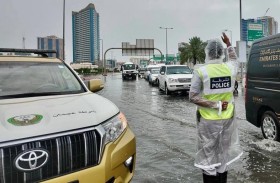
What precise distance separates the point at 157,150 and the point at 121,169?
3.39 m

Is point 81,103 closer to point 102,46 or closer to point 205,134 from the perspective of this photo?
point 205,134

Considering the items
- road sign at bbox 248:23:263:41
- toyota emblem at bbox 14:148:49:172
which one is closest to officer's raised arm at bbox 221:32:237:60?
toyota emblem at bbox 14:148:49:172

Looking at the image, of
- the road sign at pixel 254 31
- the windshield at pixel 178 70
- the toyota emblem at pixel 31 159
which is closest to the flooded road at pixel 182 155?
the toyota emblem at pixel 31 159

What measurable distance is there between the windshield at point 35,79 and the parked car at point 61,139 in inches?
0.9

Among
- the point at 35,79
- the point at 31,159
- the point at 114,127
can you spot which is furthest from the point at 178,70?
the point at 31,159

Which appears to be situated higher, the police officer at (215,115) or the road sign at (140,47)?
the road sign at (140,47)

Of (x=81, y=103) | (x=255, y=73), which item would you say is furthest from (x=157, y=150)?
(x=81, y=103)

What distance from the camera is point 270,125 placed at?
6.89 metres

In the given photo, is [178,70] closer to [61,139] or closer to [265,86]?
[265,86]

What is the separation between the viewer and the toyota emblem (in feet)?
9.11

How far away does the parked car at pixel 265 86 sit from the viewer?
656cm

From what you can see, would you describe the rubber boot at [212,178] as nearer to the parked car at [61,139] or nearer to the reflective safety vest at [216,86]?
the reflective safety vest at [216,86]

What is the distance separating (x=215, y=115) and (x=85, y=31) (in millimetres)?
109311

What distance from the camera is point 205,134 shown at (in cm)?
407
